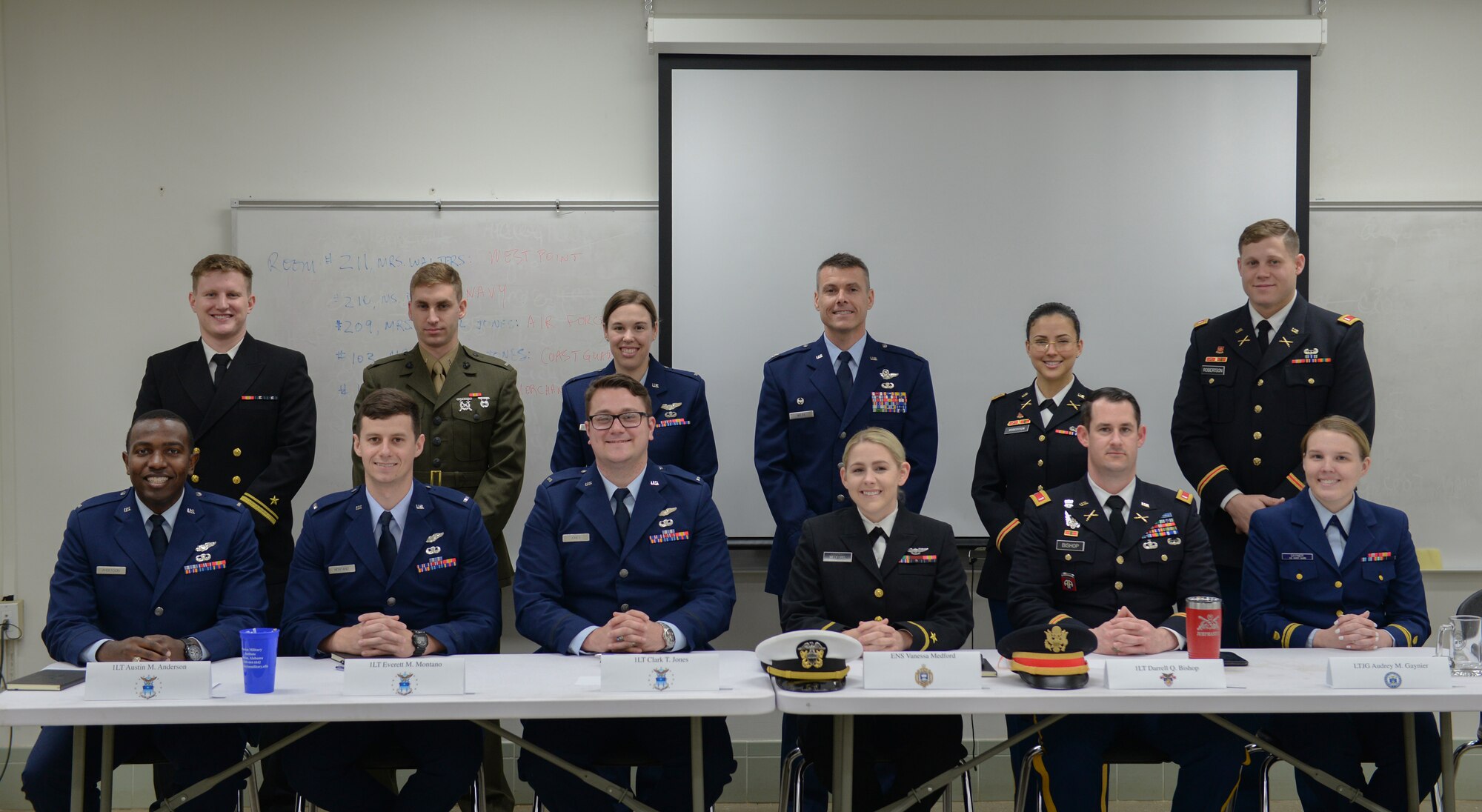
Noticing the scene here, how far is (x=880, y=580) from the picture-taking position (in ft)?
10.2

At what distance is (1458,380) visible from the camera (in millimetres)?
4496

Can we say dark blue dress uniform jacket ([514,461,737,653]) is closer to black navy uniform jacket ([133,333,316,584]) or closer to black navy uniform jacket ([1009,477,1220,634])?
black navy uniform jacket ([1009,477,1220,634])

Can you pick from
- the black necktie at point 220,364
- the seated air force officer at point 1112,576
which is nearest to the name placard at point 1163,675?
the seated air force officer at point 1112,576

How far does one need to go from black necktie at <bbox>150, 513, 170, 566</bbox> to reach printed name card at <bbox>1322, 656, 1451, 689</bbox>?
2.87 m

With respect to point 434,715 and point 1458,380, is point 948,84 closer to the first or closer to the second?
point 1458,380

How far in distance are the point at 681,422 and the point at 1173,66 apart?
2387 mm

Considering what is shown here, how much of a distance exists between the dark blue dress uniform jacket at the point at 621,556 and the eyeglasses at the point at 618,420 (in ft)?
0.56

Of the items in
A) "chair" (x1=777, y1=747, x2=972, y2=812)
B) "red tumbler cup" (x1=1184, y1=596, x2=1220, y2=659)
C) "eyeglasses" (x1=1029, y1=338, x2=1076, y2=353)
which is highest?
"eyeglasses" (x1=1029, y1=338, x2=1076, y2=353)

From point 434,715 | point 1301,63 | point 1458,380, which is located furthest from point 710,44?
point 1458,380

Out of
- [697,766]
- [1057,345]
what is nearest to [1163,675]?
[697,766]

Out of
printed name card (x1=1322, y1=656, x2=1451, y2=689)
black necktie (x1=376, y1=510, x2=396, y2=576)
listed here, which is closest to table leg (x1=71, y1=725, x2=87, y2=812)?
black necktie (x1=376, y1=510, x2=396, y2=576)

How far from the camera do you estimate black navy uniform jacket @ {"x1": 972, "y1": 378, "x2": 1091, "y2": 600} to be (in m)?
3.63

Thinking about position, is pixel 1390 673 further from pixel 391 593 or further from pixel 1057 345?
pixel 391 593

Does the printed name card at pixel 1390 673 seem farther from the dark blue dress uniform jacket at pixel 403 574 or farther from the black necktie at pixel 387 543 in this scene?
the black necktie at pixel 387 543
